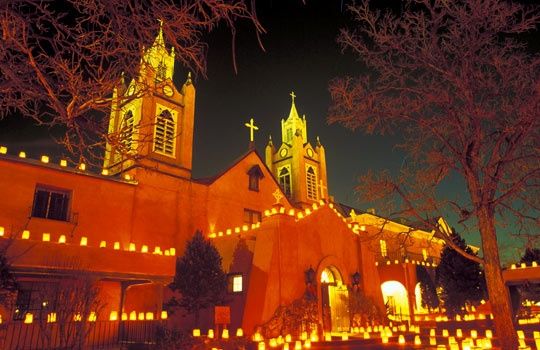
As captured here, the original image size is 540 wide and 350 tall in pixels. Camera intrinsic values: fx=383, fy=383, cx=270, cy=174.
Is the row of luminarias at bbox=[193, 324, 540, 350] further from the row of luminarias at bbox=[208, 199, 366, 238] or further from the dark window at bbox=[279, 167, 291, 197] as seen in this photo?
the dark window at bbox=[279, 167, 291, 197]

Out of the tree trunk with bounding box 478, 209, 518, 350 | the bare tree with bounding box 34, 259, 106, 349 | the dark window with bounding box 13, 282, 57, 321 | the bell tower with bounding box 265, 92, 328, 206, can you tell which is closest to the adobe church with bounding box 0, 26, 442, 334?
the dark window with bounding box 13, 282, 57, 321

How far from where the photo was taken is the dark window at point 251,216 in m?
22.8

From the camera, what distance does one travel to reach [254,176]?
945 inches

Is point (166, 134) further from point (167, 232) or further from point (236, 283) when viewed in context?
point (236, 283)

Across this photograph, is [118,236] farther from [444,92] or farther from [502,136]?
[502,136]

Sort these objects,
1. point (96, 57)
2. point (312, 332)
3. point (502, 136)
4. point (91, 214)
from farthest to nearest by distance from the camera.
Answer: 1. point (91, 214)
2. point (312, 332)
3. point (502, 136)
4. point (96, 57)

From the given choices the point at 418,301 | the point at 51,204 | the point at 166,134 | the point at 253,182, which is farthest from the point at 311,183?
the point at 51,204

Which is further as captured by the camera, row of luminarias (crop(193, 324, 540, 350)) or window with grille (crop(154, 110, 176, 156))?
window with grille (crop(154, 110, 176, 156))

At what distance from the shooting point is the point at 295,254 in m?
16.6

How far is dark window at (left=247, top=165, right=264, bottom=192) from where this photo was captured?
23.7 m

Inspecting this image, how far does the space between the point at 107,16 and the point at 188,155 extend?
18.3 meters

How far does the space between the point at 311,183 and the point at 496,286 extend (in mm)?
22704

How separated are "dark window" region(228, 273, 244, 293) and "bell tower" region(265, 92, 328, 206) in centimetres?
1422

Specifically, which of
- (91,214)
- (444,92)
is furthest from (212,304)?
(444,92)
